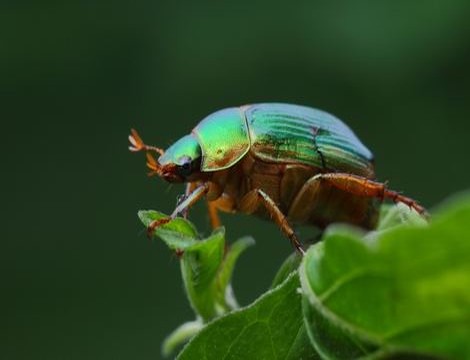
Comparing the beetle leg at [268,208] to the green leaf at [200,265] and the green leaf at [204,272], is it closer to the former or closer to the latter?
the green leaf at [200,265]

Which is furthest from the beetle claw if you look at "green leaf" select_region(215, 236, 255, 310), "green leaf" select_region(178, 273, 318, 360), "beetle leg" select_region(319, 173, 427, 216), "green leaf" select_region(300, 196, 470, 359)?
"beetle leg" select_region(319, 173, 427, 216)

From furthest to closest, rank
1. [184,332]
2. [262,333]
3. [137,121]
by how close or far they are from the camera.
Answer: [137,121] < [184,332] < [262,333]

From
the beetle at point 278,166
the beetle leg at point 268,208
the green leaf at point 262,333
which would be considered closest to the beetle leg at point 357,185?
the beetle at point 278,166

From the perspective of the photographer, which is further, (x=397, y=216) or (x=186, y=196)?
(x=186, y=196)

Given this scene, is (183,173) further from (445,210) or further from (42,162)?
(42,162)

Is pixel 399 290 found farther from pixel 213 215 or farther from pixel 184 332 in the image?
pixel 213 215

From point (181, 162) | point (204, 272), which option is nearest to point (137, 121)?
point (181, 162)

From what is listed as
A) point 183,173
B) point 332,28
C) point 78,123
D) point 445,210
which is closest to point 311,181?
point 183,173
